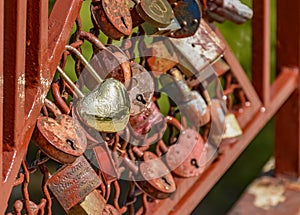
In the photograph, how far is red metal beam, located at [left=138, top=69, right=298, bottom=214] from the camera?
Answer: 1.83m

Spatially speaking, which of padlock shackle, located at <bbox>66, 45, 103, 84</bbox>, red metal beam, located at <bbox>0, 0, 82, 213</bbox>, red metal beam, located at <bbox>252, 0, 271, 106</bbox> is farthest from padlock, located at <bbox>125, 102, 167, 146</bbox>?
red metal beam, located at <bbox>252, 0, 271, 106</bbox>

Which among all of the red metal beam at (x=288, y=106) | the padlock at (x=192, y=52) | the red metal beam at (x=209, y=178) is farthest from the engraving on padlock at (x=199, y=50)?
the red metal beam at (x=288, y=106)

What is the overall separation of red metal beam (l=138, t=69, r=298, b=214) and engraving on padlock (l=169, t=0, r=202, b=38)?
0.34 m

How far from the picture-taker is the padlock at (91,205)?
1.52m

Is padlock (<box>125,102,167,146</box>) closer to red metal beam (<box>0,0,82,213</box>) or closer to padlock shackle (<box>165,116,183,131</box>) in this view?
padlock shackle (<box>165,116,183,131</box>)

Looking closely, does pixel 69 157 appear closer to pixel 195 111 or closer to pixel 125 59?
pixel 125 59

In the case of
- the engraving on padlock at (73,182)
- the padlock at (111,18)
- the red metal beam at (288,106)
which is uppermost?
the padlock at (111,18)

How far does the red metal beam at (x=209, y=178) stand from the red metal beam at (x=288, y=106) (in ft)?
0.45

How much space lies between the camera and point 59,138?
1.38 metres

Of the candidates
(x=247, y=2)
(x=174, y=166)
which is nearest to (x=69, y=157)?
(x=174, y=166)

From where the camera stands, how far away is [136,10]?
1.53 metres

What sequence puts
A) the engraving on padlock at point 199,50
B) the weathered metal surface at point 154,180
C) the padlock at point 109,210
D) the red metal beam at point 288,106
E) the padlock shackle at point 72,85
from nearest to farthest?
1. the padlock shackle at point 72,85
2. the padlock at point 109,210
3. the weathered metal surface at point 154,180
4. the engraving on padlock at point 199,50
5. the red metal beam at point 288,106

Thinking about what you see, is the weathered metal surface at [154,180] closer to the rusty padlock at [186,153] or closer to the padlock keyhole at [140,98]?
the rusty padlock at [186,153]

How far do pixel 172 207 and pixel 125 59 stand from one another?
1.53 feet
